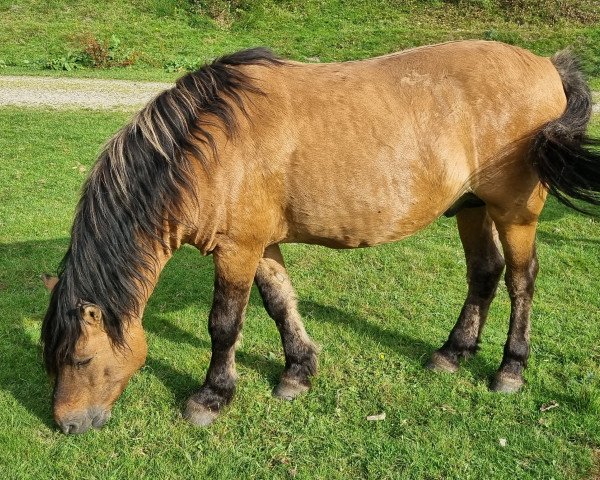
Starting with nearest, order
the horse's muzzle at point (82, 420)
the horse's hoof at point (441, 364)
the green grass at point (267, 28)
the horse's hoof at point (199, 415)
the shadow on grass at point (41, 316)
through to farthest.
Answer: the horse's muzzle at point (82, 420)
the horse's hoof at point (199, 415)
the shadow on grass at point (41, 316)
the horse's hoof at point (441, 364)
the green grass at point (267, 28)

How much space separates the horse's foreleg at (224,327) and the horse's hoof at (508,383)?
→ 69.9 inches

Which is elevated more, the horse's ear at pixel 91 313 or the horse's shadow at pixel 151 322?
the horse's ear at pixel 91 313

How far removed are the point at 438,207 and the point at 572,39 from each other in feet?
50.4

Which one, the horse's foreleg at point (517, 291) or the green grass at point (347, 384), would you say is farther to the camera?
the horse's foreleg at point (517, 291)

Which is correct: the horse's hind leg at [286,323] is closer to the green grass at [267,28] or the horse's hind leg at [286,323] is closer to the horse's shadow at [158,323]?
the horse's shadow at [158,323]

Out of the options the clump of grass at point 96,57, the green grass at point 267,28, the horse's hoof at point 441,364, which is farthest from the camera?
the green grass at point 267,28

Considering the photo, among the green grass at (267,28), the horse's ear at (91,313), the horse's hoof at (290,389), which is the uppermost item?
the horse's ear at (91,313)

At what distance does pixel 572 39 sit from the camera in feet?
53.2

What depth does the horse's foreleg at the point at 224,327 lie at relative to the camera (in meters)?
3.37

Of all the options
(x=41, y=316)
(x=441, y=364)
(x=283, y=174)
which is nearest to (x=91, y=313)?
(x=283, y=174)

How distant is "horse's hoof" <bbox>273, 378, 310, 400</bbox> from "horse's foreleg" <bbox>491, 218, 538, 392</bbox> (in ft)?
4.26

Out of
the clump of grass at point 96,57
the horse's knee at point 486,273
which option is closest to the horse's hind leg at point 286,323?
the horse's knee at point 486,273

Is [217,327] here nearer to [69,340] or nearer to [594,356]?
[69,340]

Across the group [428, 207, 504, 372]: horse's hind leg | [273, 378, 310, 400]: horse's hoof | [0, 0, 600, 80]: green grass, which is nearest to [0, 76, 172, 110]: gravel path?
[0, 0, 600, 80]: green grass
